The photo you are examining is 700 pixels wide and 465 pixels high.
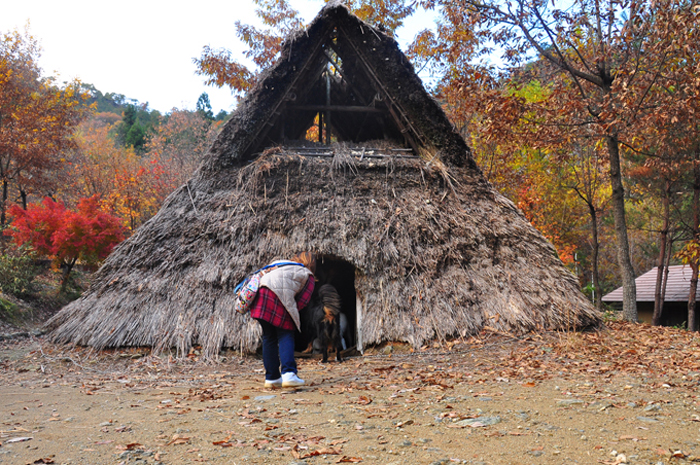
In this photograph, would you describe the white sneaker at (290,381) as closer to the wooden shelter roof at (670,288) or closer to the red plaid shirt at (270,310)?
the red plaid shirt at (270,310)

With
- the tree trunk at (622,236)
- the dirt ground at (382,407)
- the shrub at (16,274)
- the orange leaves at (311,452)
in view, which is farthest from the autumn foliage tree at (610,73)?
the shrub at (16,274)

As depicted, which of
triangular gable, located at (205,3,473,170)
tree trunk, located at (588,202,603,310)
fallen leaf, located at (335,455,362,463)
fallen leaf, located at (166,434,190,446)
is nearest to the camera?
fallen leaf, located at (335,455,362,463)

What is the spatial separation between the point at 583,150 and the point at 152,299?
1485 cm

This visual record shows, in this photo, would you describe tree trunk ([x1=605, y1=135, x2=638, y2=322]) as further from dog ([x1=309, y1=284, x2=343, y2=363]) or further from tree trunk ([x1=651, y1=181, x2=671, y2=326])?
dog ([x1=309, y1=284, x2=343, y2=363])

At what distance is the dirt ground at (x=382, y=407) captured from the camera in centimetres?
271

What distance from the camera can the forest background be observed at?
8984 mm

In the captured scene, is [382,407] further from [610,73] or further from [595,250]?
[595,250]

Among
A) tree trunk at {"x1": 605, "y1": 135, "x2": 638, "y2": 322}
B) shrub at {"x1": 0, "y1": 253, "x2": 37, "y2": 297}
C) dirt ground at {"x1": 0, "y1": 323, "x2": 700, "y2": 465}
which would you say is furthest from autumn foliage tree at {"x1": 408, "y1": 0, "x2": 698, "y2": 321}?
shrub at {"x1": 0, "y1": 253, "x2": 37, "y2": 297}

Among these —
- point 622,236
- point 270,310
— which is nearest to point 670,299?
point 622,236

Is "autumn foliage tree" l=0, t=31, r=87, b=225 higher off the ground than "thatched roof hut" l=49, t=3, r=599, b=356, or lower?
higher

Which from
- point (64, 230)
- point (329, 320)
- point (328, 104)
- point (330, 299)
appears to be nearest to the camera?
point (329, 320)

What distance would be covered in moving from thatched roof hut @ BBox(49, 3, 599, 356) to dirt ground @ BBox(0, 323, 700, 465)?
1.58 feet

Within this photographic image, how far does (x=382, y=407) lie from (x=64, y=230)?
9.93 metres

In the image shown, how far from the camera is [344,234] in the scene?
725 cm
